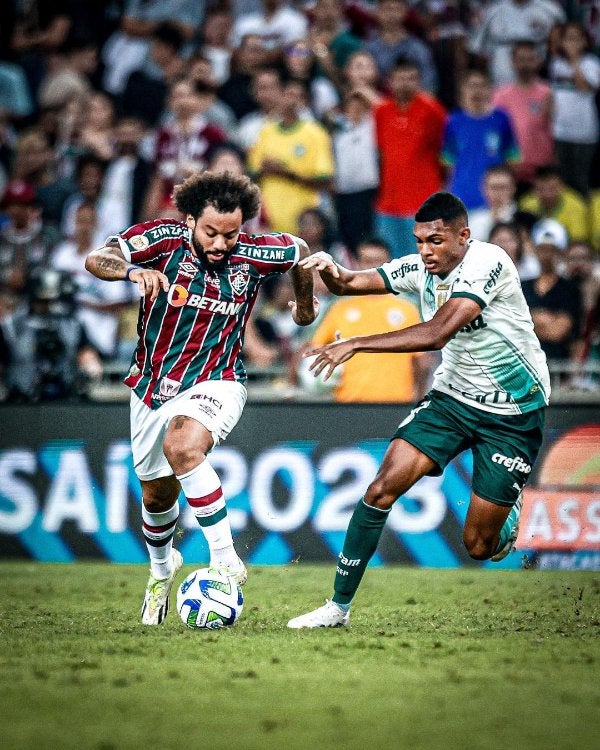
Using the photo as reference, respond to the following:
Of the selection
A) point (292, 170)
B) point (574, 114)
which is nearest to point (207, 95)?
point (292, 170)

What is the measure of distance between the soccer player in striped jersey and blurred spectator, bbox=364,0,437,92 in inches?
256

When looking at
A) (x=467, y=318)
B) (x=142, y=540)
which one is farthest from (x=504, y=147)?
(x=467, y=318)

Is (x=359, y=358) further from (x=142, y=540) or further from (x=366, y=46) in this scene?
(x=366, y=46)

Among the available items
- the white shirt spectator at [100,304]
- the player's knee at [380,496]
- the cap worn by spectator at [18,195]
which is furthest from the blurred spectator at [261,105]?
the player's knee at [380,496]

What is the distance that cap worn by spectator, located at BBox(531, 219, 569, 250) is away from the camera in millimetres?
11820

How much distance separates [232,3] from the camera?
48.7 feet

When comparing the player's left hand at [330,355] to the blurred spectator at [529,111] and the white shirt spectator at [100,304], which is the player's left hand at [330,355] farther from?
the blurred spectator at [529,111]

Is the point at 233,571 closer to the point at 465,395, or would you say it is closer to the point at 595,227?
the point at 465,395

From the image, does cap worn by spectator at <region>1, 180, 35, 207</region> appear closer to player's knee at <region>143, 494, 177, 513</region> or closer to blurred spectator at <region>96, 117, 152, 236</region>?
blurred spectator at <region>96, 117, 152, 236</region>

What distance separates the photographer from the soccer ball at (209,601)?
677cm

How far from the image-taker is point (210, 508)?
22.4 ft

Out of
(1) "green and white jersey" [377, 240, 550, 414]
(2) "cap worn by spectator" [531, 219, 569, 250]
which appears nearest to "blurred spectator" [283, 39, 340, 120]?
(2) "cap worn by spectator" [531, 219, 569, 250]

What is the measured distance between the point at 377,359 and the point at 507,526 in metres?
3.63

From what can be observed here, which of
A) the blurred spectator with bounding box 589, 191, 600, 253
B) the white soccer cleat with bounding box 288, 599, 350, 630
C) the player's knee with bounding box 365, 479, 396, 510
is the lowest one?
the white soccer cleat with bounding box 288, 599, 350, 630
